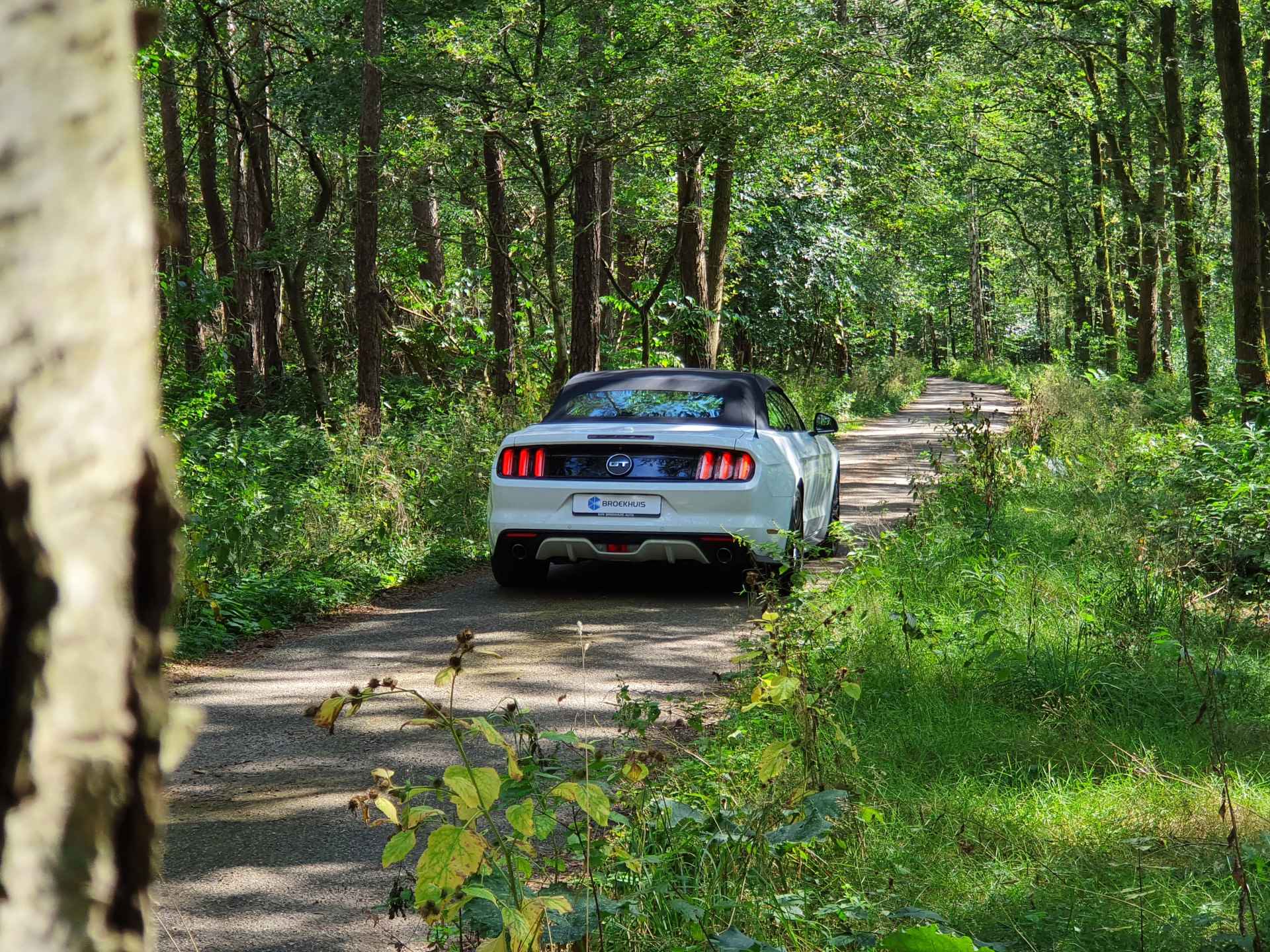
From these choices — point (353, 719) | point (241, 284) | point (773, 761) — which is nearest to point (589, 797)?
point (773, 761)

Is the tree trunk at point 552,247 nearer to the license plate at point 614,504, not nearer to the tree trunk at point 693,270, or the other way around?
the tree trunk at point 693,270

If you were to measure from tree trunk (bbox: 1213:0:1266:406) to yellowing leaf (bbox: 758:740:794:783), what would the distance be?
10.3m

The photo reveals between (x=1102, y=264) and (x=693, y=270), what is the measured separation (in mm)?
16257

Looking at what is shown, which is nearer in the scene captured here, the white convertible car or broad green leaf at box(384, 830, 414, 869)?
broad green leaf at box(384, 830, 414, 869)

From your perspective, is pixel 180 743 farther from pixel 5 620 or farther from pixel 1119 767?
pixel 1119 767

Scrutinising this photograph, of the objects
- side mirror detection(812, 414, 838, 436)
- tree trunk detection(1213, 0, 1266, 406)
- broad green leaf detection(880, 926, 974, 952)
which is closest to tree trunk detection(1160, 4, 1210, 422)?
tree trunk detection(1213, 0, 1266, 406)

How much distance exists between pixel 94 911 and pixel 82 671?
6.2 inches

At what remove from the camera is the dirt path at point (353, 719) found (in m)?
3.67

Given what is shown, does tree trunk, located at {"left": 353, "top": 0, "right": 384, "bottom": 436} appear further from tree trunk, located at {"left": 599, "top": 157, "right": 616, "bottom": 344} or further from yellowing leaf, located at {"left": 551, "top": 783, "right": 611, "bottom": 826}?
yellowing leaf, located at {"left": 551, "top": 783, "right": 611, "bottom": 826}

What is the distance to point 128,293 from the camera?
76 centimetres

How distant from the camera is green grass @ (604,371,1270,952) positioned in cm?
320

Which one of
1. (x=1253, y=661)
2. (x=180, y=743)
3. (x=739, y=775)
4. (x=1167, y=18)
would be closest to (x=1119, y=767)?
(x=739, y=775)

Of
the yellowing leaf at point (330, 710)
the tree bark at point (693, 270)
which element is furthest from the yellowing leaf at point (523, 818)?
the tree bark at point (693, 270)

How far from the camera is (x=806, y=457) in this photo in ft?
31.1
